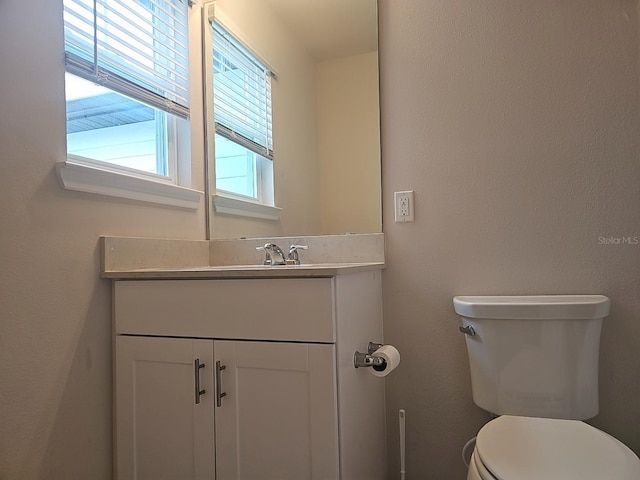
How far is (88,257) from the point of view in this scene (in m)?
1.33

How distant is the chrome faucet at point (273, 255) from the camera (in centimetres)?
172

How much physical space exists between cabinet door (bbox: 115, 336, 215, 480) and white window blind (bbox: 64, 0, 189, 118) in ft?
2.77

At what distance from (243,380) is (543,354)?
86 cm

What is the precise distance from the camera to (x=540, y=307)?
128 centimetres

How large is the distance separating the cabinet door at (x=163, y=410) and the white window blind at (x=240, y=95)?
93 centimetres

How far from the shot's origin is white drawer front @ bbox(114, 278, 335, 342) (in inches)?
46.1

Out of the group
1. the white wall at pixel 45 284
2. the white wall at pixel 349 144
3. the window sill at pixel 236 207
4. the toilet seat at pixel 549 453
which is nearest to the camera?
the toilet seat at pixel 549 453

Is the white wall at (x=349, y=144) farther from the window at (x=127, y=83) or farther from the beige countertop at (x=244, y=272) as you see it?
the window at (x=127, y=83)

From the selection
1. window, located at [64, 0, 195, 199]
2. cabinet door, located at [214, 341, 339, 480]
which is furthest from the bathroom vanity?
window, located at [64, 0, 195, 199]

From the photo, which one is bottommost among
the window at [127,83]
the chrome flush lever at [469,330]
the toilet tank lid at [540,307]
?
the chrome flush lever at [469,330]

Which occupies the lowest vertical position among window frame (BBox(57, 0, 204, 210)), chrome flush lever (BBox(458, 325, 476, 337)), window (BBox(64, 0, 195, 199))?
chrome flush lever (BBox(458, 325, 476, 337))

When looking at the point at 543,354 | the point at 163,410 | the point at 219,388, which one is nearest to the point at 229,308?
the point at 219,388

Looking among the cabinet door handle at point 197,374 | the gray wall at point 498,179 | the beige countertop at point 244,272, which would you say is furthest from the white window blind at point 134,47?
the cabinet door handle at point 197,374

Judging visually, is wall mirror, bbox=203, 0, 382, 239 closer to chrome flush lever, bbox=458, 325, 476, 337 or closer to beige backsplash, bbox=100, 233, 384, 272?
beige backsplash, bbox=100, 233, 384, 272
